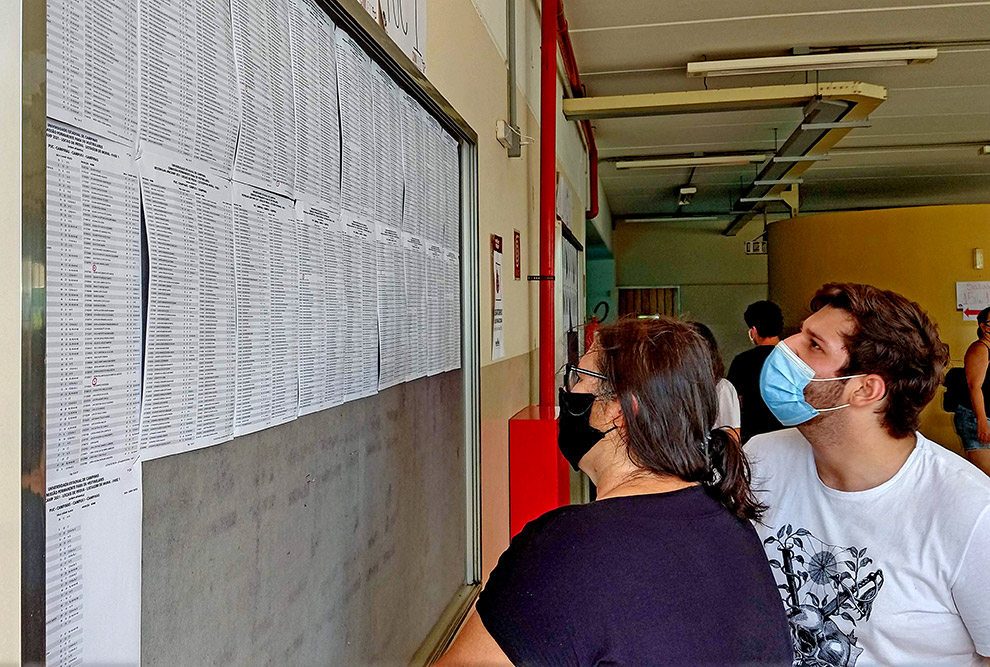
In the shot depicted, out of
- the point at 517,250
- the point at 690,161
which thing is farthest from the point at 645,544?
the point at 690,161

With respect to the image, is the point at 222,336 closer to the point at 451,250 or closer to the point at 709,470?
the point at 709,470

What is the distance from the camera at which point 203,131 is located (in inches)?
31.0

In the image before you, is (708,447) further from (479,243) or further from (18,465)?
(479,243)

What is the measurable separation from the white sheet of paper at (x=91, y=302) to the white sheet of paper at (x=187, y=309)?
2 cm

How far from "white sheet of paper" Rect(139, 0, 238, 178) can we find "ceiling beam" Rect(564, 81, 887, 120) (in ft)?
11.9

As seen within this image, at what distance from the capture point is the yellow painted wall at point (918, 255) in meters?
6.66

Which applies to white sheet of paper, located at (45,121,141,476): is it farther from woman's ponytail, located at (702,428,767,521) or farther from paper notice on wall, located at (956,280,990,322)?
paper notice on wall, located at (956,280,990,322)

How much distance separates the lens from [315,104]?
1.07 metres

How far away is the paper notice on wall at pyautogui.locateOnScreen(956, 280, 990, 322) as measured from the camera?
6.61 m

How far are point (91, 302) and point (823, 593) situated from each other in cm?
143

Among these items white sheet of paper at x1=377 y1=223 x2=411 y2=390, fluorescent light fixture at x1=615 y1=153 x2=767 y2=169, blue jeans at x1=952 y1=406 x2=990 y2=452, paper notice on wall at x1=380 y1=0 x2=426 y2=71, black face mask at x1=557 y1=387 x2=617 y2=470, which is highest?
fluorescent light fixture at x1=615 y1=153 x2=767 y2=169

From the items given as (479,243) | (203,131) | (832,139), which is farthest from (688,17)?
(203,131)

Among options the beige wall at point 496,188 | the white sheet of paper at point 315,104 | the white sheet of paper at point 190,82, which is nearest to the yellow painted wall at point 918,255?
the beige wall at point 496,188

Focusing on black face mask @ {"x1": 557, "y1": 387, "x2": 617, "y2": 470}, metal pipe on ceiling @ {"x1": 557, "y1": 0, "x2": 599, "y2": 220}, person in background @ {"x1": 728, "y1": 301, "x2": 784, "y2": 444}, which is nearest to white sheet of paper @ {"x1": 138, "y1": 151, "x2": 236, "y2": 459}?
black face mask @ {"x1": 557, "y1": 387, "x2": 617, "y2": 470}
